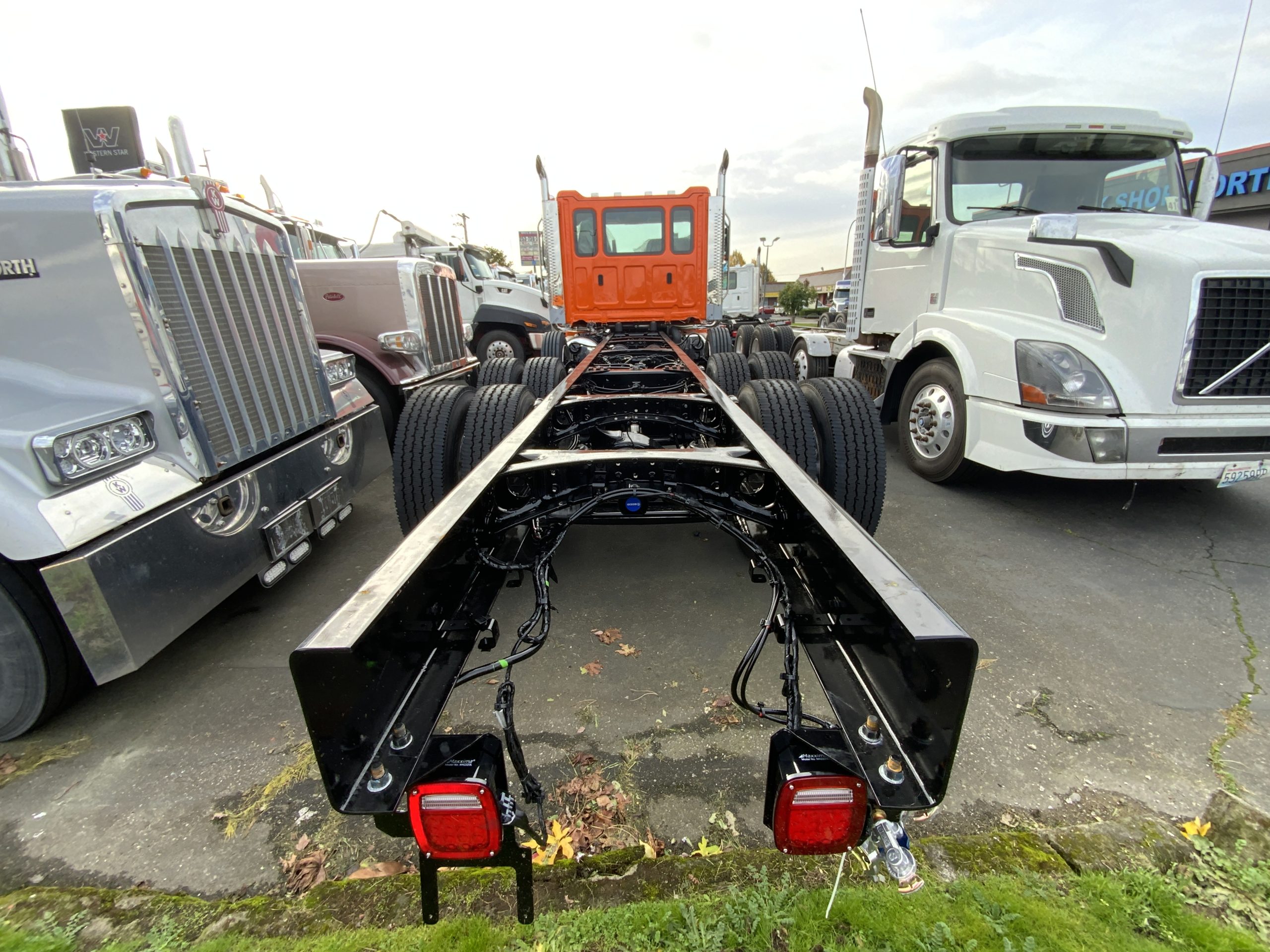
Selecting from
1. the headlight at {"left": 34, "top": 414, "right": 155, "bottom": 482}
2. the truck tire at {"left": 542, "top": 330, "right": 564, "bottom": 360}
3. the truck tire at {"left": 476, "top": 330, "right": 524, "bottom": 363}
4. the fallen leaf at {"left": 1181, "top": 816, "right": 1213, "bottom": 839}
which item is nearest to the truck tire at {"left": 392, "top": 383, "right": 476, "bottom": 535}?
the headlight at {"left": 34, "top": 414, "right": 155, "bottom": 482}

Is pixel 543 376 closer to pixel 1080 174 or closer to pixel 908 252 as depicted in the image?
pixel 908 252

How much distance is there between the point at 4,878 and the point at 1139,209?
7430mm

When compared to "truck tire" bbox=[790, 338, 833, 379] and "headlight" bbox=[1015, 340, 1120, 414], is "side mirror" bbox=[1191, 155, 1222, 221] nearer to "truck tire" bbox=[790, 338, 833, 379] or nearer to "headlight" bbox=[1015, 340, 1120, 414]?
"headlight" bbox=[1015, 340, 1120, 414]

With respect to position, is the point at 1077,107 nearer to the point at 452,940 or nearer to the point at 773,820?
the point at 773,820

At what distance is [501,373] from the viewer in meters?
5.64

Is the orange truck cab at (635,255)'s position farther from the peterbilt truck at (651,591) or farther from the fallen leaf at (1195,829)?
the fallen leaf at (1195,829)

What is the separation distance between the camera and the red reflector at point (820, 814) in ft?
3.54

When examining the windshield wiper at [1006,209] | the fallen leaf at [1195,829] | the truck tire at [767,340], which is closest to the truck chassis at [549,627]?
the fallen leaf at [1195,829]

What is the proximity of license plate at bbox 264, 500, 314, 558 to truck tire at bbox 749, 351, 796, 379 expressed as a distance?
12.3ft

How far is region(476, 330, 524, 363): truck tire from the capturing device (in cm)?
1060

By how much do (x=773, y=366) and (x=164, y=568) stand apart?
4538 mm

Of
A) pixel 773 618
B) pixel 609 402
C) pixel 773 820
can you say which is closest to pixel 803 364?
pixel 609 402

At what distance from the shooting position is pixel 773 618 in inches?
66.8

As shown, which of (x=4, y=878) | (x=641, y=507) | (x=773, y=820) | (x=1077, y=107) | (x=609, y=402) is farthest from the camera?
(x=1077, y=107)
